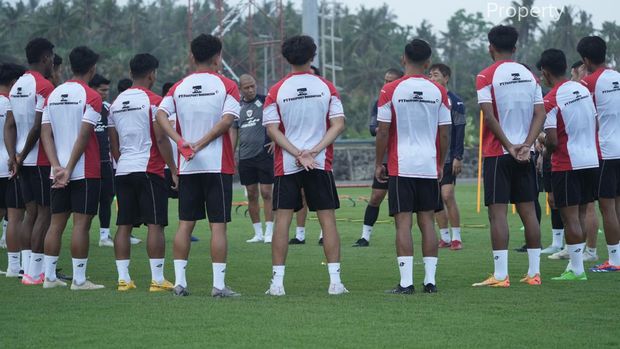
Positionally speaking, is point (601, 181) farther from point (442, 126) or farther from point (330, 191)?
point (330, 191)

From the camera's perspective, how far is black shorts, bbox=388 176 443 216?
9.88 meters

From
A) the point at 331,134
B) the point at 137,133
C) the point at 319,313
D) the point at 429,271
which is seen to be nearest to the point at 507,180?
the point at 429,271

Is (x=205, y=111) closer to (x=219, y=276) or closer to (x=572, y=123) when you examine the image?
(x=219, y=276)

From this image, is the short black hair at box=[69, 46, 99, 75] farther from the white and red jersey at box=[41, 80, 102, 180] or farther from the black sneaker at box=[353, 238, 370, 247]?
the black sneaker at box=[353, 238, 370, 247]

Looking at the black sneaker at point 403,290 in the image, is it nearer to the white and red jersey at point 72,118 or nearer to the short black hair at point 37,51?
the white and red jersey at point 72,118

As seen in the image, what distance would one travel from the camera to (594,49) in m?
11.4

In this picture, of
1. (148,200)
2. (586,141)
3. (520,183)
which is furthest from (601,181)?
(148,200)

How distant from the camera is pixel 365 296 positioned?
9531 mm

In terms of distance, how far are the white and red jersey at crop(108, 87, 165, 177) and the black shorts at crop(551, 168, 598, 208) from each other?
4178mm

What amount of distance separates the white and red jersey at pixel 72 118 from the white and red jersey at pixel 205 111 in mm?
978

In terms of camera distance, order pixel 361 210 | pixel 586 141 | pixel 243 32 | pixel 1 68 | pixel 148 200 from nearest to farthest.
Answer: pixel 148 200 → pixel 586 141 → pixel 1 68 → pixel 361 210 → pixel 243 32

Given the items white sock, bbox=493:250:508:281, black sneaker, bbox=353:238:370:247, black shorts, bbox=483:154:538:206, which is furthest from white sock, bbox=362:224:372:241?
white sock, bbox=493:250:508:281

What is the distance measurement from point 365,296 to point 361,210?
14660 millimetres

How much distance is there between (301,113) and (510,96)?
6.97ft
